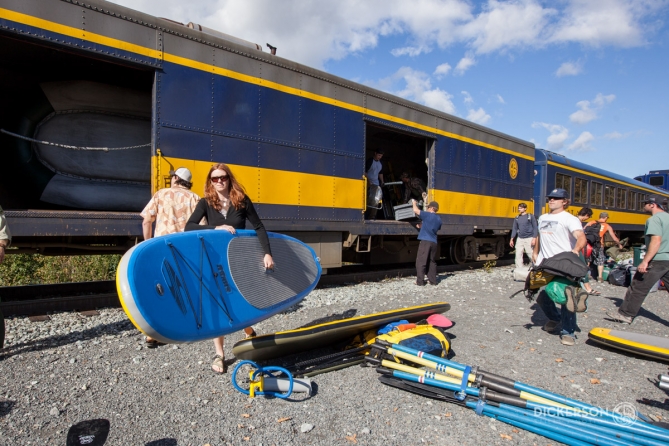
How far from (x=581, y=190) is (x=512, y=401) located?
1401 centimetres

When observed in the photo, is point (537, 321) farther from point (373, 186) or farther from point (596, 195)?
point (596, 195)

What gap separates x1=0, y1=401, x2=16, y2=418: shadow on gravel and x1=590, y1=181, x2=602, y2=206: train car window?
1659cm

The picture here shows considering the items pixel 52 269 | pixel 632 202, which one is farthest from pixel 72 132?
pixel 632 202

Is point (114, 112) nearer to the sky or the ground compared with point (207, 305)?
nearer to the sky

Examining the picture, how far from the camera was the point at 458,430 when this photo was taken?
2676mm

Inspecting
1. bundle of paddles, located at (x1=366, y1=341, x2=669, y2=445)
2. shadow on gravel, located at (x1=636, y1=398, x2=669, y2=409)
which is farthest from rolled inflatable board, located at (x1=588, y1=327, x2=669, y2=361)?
bundle of paddles, located at (x1=366, y1=341, x2=669, y2=445)

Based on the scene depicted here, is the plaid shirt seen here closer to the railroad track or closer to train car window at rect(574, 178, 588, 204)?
the railroad track

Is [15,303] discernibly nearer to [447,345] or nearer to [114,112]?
[114,112]

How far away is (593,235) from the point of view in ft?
28.6

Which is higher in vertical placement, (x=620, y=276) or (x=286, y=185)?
(x=286, y=185)

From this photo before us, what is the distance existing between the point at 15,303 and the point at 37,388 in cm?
240

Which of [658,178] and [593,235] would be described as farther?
[658,178]

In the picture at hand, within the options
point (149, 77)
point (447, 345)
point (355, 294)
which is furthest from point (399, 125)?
point (447, 345)

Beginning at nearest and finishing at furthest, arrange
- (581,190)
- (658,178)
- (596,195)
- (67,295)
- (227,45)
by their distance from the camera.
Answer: (227,45) < (67,295) < (581,190) < (596,195) < (658,178)
